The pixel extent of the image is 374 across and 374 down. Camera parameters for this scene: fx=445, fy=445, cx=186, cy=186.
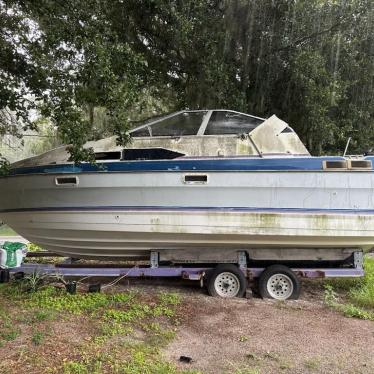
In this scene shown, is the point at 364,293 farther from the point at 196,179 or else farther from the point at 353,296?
the point at 196,179

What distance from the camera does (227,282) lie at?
6719mm

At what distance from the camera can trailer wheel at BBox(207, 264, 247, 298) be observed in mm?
6691

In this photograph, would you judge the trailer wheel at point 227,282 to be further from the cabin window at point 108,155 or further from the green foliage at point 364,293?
the cabin window at point 108,155

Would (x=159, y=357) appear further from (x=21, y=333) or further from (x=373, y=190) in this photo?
(x=373, y=190)

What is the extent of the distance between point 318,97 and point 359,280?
370cm

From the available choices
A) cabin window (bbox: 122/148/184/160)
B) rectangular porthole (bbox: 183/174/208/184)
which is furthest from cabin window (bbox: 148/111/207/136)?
rectangular porthole (bbox: 183/174/208/184)

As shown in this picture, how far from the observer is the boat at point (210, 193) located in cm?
649

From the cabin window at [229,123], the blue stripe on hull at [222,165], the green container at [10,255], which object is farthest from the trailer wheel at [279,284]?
the green container at [10,255]

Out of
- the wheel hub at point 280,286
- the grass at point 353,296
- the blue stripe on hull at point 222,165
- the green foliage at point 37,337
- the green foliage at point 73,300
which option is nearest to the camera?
the green foliage at point 37,337

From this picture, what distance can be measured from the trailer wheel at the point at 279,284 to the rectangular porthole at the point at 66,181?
10.4 ft

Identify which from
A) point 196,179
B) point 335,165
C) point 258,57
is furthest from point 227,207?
point 258,57

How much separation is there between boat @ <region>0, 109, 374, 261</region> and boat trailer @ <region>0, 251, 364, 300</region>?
0.30m

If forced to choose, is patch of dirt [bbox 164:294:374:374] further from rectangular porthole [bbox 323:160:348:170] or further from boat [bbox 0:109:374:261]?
rectangular porthole [bbox 323:160:348:170]

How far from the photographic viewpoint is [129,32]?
9.00m
